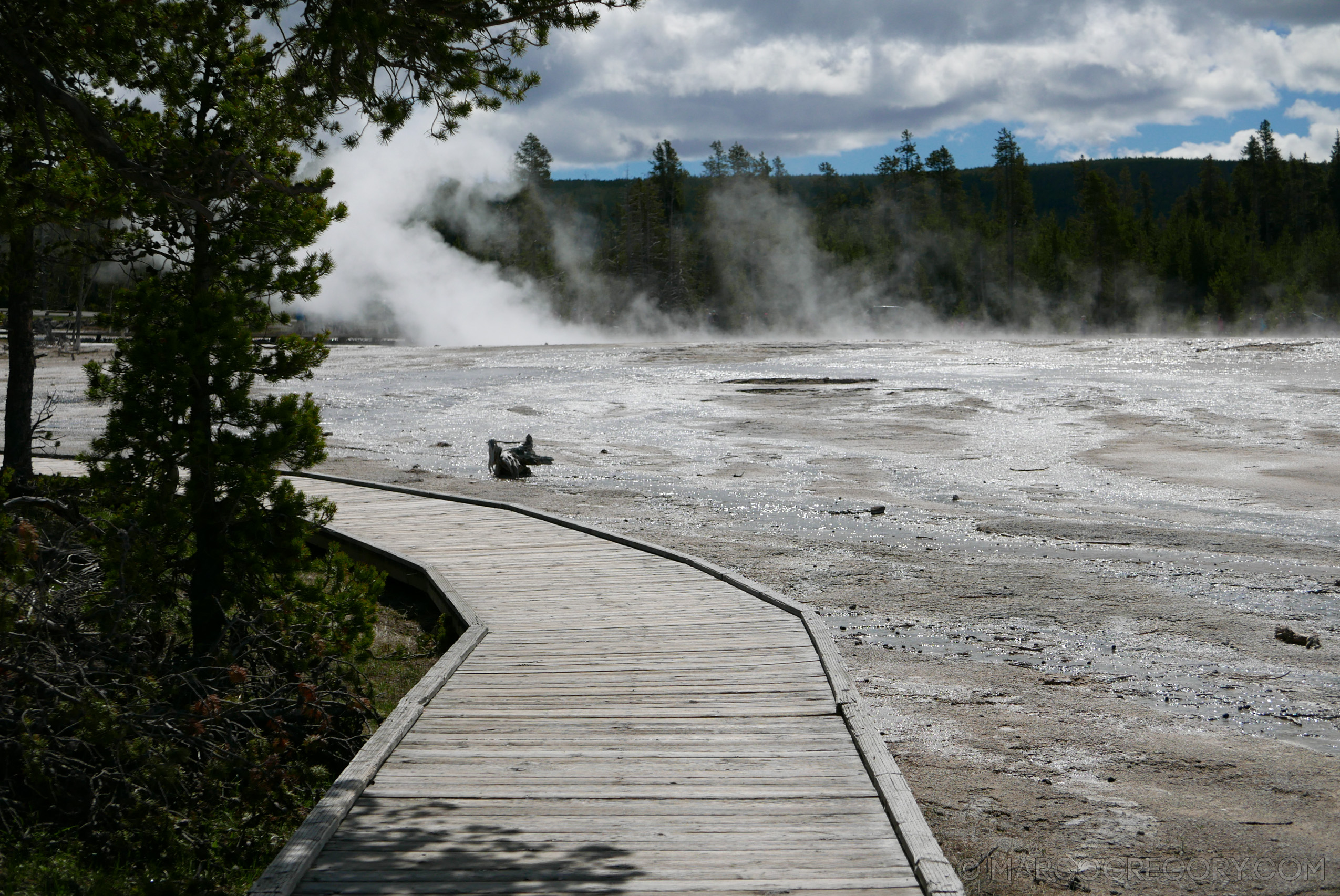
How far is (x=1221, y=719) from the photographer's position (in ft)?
19.9

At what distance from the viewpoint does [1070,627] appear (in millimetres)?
7910

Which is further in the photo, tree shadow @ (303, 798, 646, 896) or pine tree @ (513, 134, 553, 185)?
pine tree @ (513, 134, 553, 185)

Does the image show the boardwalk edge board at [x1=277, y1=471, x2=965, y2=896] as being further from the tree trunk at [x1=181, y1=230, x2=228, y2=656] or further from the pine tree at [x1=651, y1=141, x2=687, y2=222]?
the pine tree at [x1=651, y1=141, x2=687, y2=222]

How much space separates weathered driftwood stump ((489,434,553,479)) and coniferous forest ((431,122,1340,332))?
168ft

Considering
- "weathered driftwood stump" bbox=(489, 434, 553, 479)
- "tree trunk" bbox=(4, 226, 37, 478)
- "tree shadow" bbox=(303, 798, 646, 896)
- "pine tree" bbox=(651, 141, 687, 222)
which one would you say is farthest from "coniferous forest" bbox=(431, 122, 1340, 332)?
"tree shadow" bbox=(303, 798, 646, 896)

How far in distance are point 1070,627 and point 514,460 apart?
901 cm

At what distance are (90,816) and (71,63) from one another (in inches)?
146

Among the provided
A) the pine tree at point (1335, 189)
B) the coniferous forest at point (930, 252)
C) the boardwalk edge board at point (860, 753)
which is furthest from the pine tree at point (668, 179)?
the boardwalk edge board at point (860, 753)

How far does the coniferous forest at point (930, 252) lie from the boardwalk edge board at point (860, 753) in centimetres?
6006

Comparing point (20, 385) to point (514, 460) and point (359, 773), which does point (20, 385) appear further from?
point (514, 460)

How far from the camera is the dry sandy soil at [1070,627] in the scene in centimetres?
476

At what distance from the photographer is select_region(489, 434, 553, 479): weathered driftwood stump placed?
15094mm

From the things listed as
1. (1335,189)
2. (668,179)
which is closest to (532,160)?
(668,179)

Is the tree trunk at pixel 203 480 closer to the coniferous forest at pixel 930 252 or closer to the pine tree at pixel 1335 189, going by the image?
the coniferous forest at pixel 930 252
